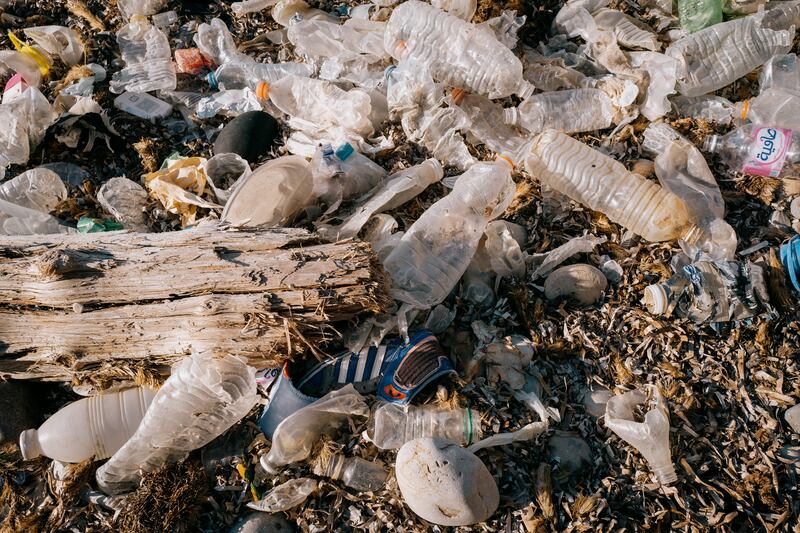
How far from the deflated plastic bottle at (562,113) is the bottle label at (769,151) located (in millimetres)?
701

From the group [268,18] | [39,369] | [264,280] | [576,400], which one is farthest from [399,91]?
[39,369]

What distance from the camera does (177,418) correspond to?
7.85 feet

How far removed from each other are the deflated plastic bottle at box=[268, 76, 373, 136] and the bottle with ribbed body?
2.99 ft

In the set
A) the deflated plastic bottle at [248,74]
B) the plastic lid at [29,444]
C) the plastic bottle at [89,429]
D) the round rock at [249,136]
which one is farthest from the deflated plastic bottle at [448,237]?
the plastic lid at [29,444]

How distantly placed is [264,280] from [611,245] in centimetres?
160

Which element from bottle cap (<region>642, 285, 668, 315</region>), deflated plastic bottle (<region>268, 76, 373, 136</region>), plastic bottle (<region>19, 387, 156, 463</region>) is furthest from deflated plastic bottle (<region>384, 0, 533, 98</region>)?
plastic bottle (<region>19, 387, 156, 463</region>)

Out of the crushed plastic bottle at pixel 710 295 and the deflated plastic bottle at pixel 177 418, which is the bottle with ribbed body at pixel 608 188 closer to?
the crushed plastic bottle at pixel 710 295

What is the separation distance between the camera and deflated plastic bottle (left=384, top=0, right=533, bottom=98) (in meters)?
3.31

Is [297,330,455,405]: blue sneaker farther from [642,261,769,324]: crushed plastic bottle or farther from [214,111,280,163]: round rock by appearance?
[214,111,280,163]: round rock

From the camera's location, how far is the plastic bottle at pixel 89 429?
95.5 inches

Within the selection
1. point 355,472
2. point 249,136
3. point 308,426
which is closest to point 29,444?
point 308,426

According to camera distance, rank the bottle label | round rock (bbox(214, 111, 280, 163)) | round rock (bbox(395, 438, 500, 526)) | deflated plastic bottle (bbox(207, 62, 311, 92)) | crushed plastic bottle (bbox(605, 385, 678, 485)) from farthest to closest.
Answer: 1. deflated plastic bottle (bbox(207, 62, 311, 92))
2. round rock (bbox(214, 111, 280, 163))
3. the bottle label
4. crushed plastic bottle (bbox(605, 385, 678, 485))
5. round rock (bbox(395, 438, 500, 526))

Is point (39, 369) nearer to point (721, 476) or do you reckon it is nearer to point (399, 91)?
point (399, 91)

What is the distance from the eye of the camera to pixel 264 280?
2303mm
